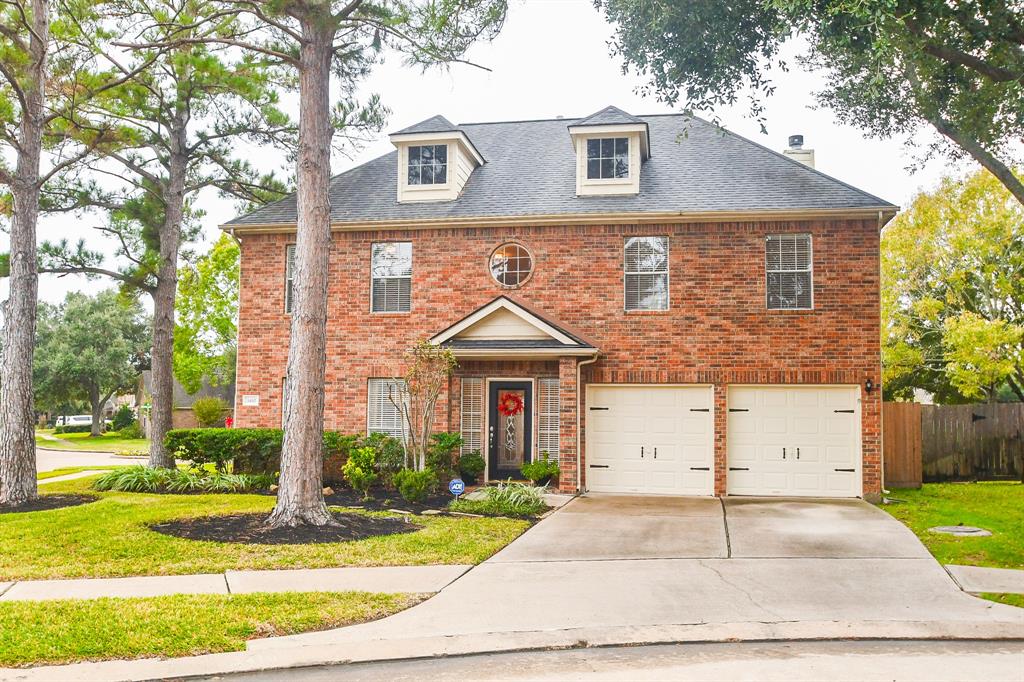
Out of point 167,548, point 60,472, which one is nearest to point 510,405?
point 167,548

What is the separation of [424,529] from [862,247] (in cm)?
991

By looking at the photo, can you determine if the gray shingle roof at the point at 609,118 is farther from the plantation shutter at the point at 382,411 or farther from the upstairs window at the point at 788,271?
the plantation shutter at the point at 382,411

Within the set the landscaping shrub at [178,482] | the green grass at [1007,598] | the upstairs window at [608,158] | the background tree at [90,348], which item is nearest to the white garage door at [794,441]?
the upstairs window at [608,158]

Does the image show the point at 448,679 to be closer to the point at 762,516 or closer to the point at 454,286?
the point at 762,516

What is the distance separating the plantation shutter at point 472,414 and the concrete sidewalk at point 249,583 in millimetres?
7597

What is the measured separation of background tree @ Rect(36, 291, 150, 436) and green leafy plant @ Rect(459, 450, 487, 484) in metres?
33.2

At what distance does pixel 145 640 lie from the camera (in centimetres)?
639

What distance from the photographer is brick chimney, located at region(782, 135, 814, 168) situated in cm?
1878

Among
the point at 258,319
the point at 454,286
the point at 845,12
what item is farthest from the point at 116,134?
the point at 845,12

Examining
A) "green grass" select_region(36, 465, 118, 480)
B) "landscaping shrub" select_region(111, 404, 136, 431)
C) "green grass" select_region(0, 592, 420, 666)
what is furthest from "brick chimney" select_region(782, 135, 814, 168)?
"landscaping shrub" select_region(111, 404, 136, 431)

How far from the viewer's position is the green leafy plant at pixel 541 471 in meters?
15.6

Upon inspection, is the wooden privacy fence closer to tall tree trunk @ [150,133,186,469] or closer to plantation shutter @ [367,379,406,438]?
plantation shutter @ [367,379,406,438]

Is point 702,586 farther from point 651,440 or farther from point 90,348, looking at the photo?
point 90,348

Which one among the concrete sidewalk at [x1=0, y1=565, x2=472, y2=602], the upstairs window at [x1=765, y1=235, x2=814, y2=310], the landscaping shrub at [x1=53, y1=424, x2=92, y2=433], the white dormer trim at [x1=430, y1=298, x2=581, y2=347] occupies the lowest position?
the landscaping shrub at [x1=53, y1=424, x2=92, y2=433]
